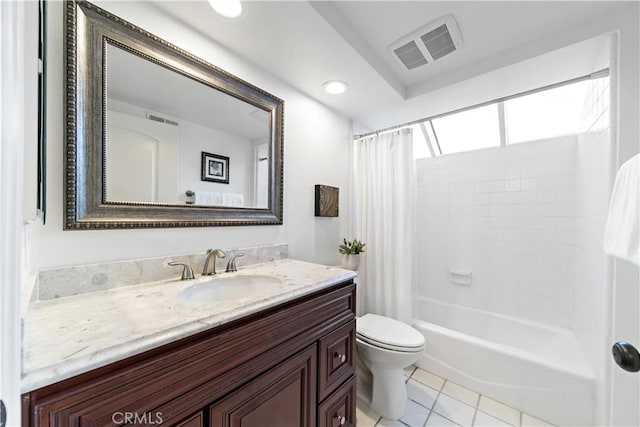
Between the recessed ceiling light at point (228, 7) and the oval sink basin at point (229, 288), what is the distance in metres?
1.23

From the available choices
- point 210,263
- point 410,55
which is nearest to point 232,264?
point 210,263

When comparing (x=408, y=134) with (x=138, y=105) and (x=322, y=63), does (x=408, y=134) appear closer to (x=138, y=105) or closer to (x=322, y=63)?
(x=322, y=63)

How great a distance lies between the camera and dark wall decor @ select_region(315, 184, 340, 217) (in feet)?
5.99

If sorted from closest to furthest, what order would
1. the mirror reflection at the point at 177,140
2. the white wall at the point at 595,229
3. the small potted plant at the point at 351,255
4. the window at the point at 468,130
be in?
the mirror reflection at the point at 177,140, the white wall at the point at 595,229, the small potted plant at the point at 351,255, the window at the point at 468,130

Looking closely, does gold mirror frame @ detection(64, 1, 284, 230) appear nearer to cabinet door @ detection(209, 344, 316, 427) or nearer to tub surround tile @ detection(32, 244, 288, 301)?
tub surround tile @ detection(32, 244, 288, 301)

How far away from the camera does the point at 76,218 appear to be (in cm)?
87

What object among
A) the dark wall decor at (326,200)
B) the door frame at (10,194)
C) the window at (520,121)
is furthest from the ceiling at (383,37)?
the door frame at (10,194)

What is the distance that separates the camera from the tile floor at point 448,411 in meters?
1.46

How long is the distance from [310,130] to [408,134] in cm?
80

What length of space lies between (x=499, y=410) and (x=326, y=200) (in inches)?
70.1

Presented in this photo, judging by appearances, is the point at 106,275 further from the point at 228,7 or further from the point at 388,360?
the point at 388,360

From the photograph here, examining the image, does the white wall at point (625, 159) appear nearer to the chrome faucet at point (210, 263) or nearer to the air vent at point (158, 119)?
the chrome faucet at point (210, 263)

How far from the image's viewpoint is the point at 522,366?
154 centimetres

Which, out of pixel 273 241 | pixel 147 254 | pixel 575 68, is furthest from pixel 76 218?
pixel 575 68
